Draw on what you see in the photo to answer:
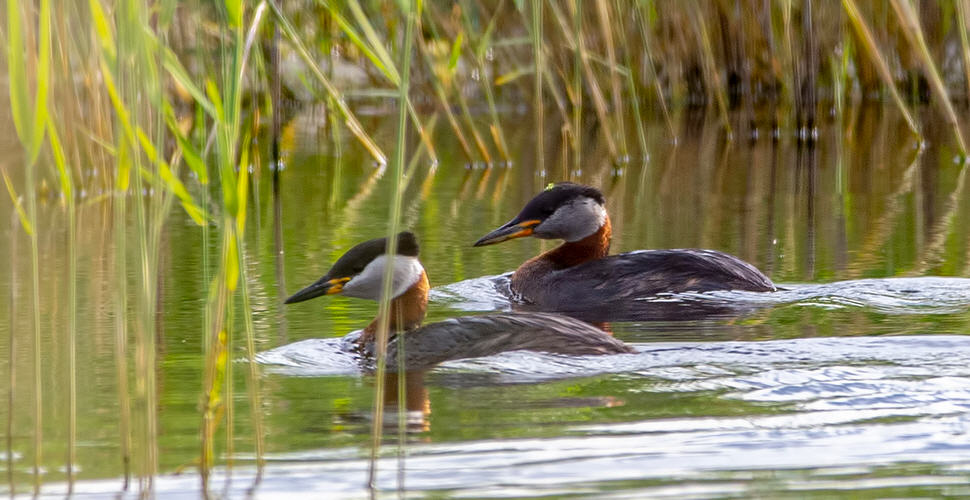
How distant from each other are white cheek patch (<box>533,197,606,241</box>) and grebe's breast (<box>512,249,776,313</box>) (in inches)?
12.3

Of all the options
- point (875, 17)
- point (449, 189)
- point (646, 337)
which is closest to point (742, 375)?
point (646, 337)

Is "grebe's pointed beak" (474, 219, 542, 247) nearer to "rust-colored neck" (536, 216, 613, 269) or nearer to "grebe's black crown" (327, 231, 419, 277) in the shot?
"rust-colored neck" (536, 216, 613, 269)

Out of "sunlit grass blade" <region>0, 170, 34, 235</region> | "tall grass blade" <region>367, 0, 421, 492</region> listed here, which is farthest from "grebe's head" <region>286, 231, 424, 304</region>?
"tall grass blade" <region>367, 0, 421, 492</region>

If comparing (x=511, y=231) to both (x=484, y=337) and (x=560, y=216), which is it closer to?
(x=560, y=216)

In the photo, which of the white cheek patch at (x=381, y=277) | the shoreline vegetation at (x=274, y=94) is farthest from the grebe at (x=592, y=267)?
the white cheek patch at (x=381, y=277)

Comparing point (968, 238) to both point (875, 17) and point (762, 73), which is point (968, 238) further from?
point (762, 73)

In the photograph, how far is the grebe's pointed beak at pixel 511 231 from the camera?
7879 mm

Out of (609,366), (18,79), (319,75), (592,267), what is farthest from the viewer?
(319,75)

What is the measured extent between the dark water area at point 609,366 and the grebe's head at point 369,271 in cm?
18

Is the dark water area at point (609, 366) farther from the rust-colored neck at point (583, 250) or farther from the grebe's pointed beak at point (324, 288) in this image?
the rust-colored neck at point (583, 250)

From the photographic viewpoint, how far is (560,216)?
7.94 m

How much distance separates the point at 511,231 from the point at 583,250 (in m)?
0.40

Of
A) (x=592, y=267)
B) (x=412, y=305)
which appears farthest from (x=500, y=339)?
(x=592, y=267)

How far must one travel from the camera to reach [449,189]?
1092cm
